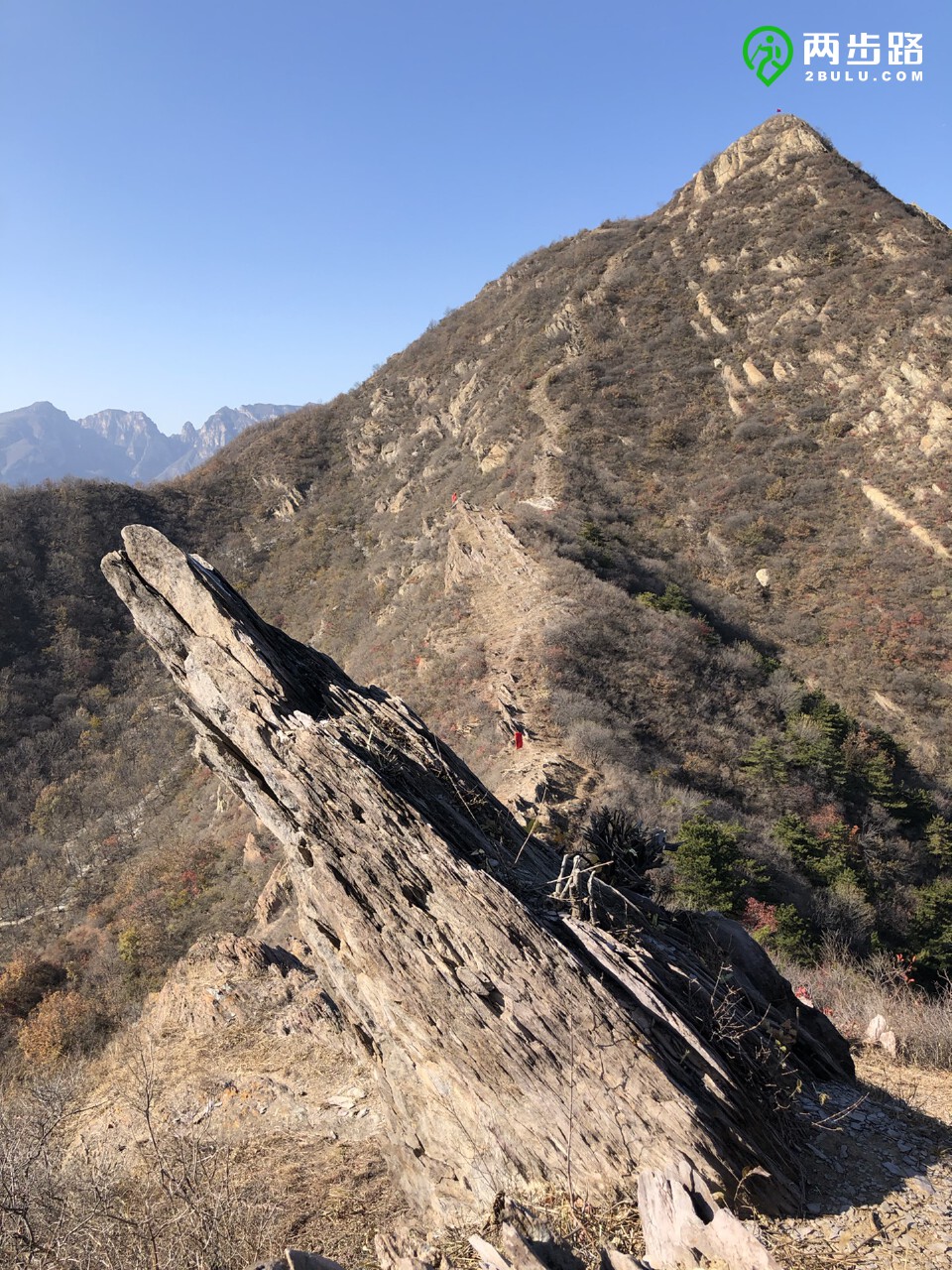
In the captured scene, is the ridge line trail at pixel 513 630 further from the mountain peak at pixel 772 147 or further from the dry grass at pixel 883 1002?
the mountain peak at pixel 772 147

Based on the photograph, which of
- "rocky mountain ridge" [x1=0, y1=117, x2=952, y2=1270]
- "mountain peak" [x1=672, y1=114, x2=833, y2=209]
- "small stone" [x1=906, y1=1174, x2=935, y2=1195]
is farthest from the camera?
"mountain peak" [x1=672, y1=114, x2=833, y2=209]

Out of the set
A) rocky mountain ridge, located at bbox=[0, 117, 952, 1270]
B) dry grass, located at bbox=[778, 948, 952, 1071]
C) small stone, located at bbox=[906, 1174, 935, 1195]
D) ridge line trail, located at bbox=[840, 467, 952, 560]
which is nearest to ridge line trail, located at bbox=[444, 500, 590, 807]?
rocky mountain ridge, located at bbox=[0, 117, 952, 1270]

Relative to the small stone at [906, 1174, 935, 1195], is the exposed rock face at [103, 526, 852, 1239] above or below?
above

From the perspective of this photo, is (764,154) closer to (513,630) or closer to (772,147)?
(772,147)

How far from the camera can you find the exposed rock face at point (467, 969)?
5.75m

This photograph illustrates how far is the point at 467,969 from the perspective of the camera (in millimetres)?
6148

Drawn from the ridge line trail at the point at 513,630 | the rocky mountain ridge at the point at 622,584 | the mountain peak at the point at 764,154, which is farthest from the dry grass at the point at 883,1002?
the mountain peak at the point at 764,154

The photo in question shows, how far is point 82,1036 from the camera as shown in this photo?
19.6m

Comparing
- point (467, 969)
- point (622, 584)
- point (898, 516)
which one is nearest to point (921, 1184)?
point (467, 969)

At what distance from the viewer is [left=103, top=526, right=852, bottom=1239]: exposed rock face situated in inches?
226

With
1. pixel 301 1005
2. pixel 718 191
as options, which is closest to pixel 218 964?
pixel 301 1005

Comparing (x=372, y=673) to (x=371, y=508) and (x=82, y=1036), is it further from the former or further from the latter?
(x=371, y=508)

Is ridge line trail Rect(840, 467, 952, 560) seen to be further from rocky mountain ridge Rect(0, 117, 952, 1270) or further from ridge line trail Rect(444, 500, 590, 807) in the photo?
ridge line trail Rect(444, 500, 590, 807)

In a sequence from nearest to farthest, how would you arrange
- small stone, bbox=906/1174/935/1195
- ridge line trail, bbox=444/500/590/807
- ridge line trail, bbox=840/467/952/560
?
1. small stone, bbox=906/1174/935/1195
2. ridge line trail, bbox=444/500/590/807
3. ridge line trail, bbox=840/467/952/560
